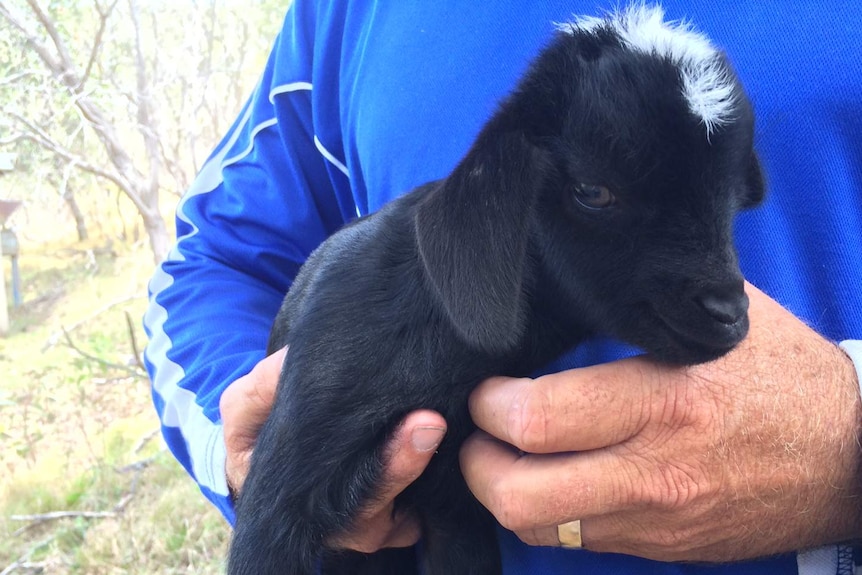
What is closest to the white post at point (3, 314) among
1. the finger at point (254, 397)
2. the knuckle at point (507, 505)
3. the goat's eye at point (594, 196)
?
the finger at point (254, 397)

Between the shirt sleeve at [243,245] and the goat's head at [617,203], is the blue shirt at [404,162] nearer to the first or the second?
the shirt sleeve at [243,245]

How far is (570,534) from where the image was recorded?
3.93ft

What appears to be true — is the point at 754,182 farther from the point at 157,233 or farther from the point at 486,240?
the point at 157,233

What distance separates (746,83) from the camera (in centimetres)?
126

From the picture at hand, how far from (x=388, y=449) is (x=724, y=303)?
57cm

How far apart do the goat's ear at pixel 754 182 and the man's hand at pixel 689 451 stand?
15 cm

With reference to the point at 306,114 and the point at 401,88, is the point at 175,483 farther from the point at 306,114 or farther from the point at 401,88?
the point at 401,88

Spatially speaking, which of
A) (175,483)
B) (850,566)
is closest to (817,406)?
(850,566)

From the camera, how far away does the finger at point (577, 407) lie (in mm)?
1075

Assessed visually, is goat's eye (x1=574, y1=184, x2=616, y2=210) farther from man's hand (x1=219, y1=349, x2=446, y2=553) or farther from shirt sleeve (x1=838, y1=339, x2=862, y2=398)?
shirt sleeve (x1=838, y1=339, x2=862, y2=398)

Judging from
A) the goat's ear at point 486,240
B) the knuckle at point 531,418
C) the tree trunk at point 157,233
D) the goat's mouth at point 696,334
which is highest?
the goat's ear at point 486,240

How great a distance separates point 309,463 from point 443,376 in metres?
0.27

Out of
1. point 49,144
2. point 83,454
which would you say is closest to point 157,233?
point 49,144

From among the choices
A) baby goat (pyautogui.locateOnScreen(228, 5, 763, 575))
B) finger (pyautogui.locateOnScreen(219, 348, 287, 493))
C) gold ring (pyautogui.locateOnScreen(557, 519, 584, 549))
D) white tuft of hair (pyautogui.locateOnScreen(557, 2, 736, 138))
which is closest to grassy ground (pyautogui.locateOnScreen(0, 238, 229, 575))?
finger (pyautogui.locateOnScreen(219, 348, 287, 493))
